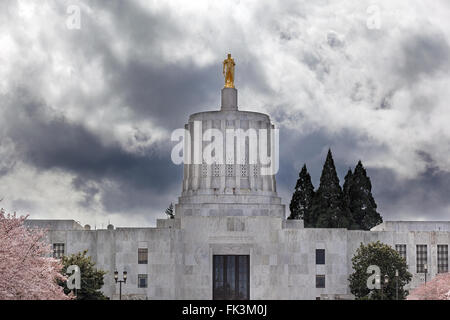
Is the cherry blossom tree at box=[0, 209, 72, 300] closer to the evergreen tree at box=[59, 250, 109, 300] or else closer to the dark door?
the evergreen tree at box=[59, 250, 109, 300]

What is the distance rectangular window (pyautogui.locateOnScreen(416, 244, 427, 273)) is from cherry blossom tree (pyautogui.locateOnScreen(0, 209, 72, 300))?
3575cm

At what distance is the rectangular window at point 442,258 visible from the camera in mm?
70938

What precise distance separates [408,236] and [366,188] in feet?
86.0

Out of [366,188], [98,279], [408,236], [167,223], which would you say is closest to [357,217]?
[366,188]

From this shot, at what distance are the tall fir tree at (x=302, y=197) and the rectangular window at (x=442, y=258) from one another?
25.4 m

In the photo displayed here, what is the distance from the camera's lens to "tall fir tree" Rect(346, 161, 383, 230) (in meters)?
95.2

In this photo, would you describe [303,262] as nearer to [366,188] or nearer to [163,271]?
[163,271]

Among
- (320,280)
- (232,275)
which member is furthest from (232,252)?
(320,280)

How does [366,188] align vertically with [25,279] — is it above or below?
above

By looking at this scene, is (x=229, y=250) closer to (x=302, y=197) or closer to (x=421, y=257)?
(x=421, y=257)

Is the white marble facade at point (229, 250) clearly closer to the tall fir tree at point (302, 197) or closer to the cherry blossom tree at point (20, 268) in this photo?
the cherry blossom tree at point (20, 268)

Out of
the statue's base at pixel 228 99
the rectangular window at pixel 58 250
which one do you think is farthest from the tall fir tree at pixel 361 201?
the rectangular window at pixel 58 250

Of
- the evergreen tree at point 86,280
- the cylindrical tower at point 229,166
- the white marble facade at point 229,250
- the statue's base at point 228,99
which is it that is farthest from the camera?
the statue's base at point 228,99
